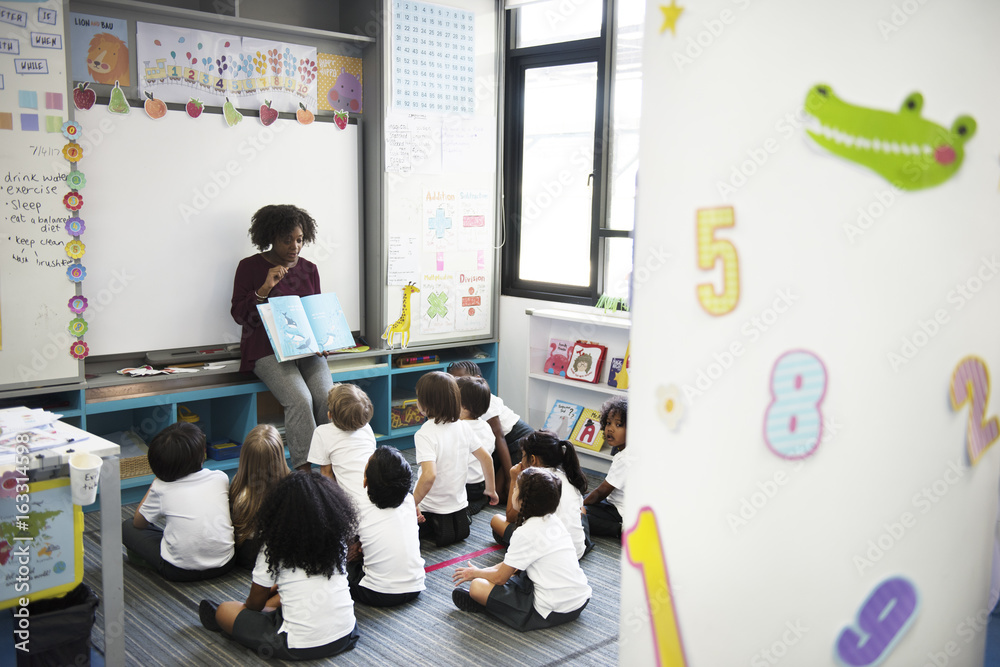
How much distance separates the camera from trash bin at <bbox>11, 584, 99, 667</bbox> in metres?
2.06

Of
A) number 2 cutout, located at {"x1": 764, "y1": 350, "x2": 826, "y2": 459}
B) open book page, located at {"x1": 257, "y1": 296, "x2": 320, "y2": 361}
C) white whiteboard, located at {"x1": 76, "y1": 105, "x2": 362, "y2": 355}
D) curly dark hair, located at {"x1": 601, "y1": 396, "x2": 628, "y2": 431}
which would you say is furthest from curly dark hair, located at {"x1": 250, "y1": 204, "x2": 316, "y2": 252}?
number 2 cutout, located at {"x1": 764, "y1": 350, "x2": 826, "y2": 459}

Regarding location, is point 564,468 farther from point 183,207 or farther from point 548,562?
point 183,207

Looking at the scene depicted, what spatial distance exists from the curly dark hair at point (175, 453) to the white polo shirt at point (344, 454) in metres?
0.49

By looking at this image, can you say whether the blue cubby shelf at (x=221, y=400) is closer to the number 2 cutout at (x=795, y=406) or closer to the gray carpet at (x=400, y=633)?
the gray carpet at (x=400, y=633)

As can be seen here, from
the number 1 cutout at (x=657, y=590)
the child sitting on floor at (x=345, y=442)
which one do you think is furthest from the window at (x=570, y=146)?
the number 1 cutout at (x=657, y=590)

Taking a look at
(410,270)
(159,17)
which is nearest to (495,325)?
(410,270)

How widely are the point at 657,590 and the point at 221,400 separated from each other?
332 cm

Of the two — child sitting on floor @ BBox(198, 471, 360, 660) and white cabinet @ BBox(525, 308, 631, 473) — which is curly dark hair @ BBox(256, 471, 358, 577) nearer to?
child sitting on floor @ BBox(198, 471, 360, 660)

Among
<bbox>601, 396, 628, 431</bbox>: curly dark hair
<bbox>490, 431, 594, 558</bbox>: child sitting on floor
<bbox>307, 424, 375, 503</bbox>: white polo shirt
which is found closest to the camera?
<bbox>490, 431, 594, 558</bbox>: child sitting on floor

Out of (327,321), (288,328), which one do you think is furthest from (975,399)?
(327,321)

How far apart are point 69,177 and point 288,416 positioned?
1.37 m

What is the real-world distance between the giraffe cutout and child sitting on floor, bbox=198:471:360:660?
206cm

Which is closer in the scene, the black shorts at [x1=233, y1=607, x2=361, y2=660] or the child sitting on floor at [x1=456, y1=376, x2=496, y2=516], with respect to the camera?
the black shorts at [x1=233, y1=607, x2=361, y2=660]

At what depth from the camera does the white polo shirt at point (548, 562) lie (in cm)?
257
